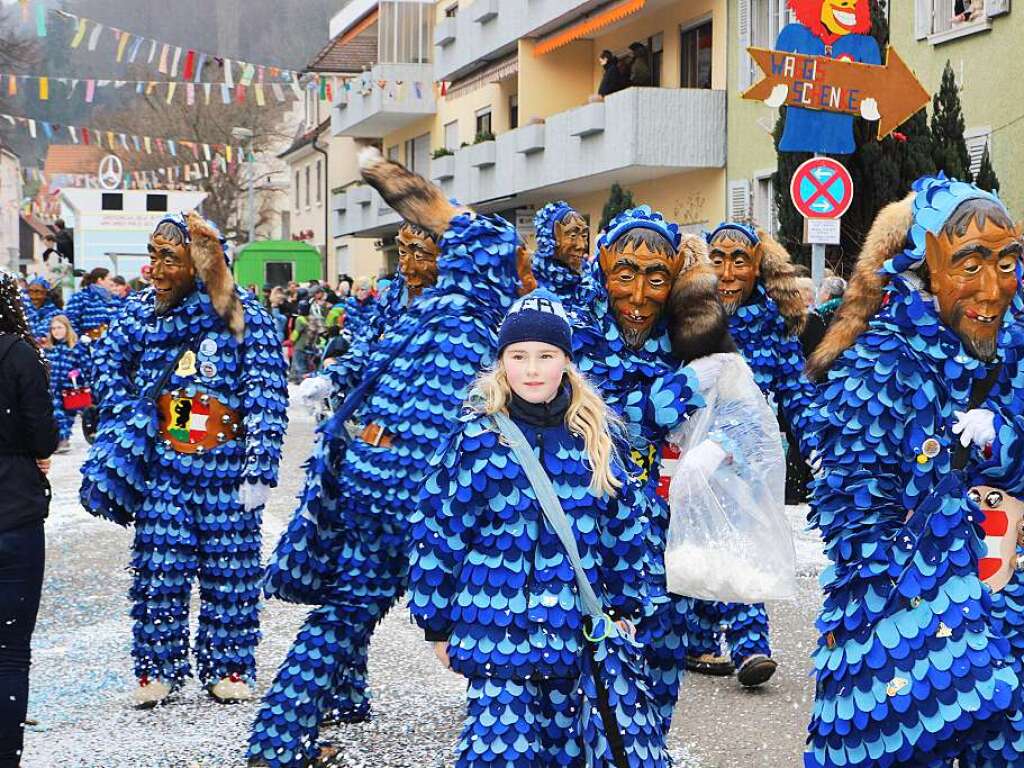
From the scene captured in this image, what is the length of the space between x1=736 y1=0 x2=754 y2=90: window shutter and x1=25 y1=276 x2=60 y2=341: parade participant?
1030 centimetres

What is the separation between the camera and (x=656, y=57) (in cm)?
2603

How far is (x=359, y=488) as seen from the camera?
5414 mm

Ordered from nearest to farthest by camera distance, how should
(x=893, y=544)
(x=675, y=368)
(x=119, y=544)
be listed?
1. (x=893, y=544)
2. (x=675, y=368)
3. (x=119, y=544)

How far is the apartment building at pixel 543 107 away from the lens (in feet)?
78.2

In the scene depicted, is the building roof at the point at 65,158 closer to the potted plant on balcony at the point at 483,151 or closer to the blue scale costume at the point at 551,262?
the potted plant on balcony at the point at 483,151

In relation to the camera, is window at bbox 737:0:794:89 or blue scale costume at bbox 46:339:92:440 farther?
window at bbox 737:0:794:89

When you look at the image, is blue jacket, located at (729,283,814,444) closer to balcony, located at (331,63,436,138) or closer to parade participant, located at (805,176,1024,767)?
parade participant, located at (805,176,1024,767)

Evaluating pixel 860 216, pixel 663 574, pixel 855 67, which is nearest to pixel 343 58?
pixel 860 216

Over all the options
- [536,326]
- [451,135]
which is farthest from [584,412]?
[451,135]

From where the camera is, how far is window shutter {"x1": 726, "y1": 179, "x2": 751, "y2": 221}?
22.9 m

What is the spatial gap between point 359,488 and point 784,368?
2.43 m

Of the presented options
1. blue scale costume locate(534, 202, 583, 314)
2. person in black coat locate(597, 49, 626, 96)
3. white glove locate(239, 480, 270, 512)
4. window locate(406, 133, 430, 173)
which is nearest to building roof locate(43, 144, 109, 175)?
window locate(406, 133, 430, 173)

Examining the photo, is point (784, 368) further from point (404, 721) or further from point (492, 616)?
point (492, 616)

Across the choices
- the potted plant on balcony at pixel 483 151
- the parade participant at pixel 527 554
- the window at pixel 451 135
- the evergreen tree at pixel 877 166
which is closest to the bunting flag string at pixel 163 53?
the potted plant on balcony at pixel 483 151
